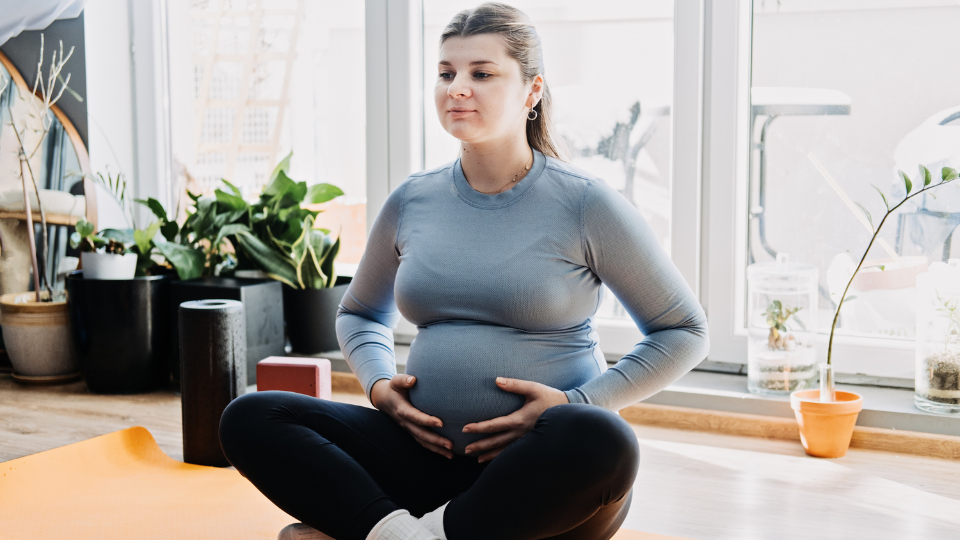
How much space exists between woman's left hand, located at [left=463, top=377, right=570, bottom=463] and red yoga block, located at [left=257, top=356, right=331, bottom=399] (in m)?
0.82

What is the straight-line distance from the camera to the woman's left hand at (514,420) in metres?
1.24

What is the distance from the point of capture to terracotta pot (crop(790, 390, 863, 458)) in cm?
189

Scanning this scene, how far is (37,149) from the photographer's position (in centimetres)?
278

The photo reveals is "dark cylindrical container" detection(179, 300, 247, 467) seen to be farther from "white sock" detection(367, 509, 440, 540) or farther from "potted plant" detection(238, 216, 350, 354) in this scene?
"white sock" detection(367, 509, 440, 540)

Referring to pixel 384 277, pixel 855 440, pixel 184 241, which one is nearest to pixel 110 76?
pixel 184 241

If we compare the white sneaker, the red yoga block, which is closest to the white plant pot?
the red yoga block

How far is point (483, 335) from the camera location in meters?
1.31

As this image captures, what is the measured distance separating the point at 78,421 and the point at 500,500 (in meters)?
1.57

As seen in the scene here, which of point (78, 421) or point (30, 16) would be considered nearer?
point (78, 421)

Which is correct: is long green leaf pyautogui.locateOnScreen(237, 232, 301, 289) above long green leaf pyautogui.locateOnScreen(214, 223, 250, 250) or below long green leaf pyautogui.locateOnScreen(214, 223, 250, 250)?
below

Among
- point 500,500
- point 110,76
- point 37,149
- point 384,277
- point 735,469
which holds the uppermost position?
point 110,76

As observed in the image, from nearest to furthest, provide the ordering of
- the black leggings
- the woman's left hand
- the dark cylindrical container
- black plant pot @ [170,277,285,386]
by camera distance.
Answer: the black leggings < the woman's left hand < the dark cylindrical container < black plant pot @ [170,277,285,386]

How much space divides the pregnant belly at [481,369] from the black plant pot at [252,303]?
3.98ft

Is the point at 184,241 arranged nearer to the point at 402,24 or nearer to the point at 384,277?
Answer: the point at 402,24
